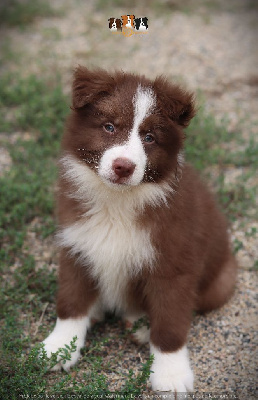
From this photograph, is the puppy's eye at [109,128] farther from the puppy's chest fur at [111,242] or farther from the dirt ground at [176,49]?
the dirt ground at [176,49]

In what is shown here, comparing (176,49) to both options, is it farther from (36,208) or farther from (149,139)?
(149,139)

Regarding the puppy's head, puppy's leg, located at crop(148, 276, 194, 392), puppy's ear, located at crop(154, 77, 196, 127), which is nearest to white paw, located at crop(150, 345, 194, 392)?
puppy's leg, located at crop(148, 276, 194, 392)

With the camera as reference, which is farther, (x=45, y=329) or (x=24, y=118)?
(x=24, y=118)

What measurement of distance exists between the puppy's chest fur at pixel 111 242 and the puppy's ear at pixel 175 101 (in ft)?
2.06

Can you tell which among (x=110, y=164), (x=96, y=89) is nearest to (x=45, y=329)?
(x=110, y=164)

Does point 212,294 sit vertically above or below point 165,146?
below

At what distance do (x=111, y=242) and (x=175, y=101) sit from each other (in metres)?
0.95

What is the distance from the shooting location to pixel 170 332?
135 inches

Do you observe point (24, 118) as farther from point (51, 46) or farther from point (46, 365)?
point (46, 365)

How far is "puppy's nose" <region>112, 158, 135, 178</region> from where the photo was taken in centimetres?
295

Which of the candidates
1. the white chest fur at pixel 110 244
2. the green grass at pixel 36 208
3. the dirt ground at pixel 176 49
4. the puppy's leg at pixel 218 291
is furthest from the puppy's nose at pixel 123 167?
the dirt ground at pixel 176 49

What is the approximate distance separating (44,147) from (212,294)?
2520mm

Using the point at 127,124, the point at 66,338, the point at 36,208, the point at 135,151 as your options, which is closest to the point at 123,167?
the point at 135,151

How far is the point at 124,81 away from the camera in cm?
324
